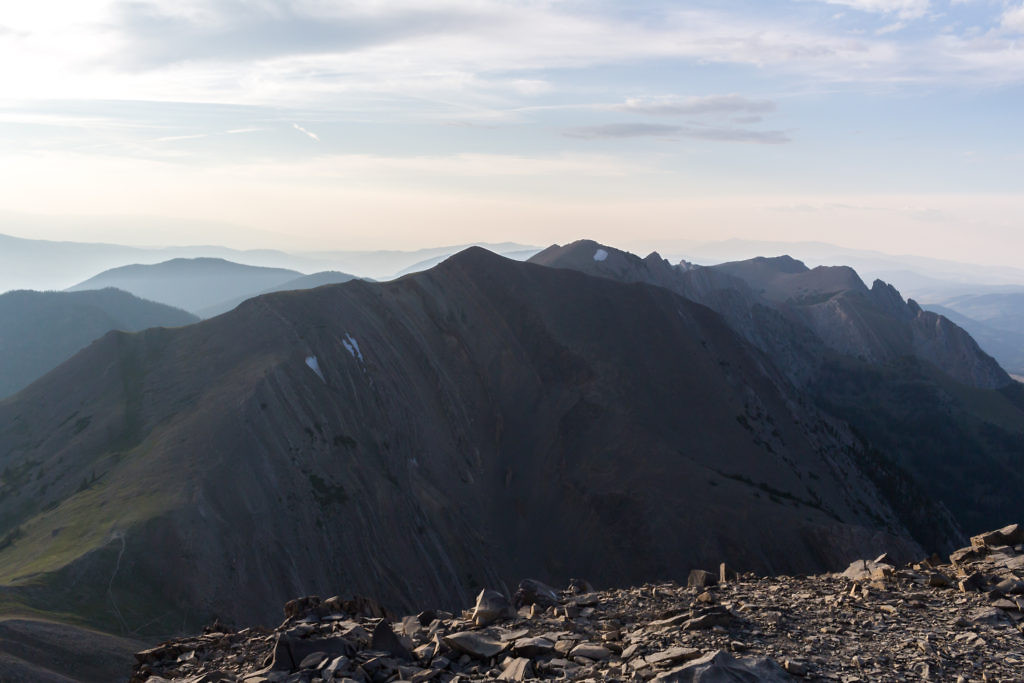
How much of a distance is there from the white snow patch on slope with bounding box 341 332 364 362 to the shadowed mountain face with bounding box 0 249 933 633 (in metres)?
0.16

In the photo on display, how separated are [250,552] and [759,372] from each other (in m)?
71.7

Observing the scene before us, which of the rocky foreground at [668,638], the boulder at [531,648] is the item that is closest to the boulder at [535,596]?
the rocky foreground at [668,638]

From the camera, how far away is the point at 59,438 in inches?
2340

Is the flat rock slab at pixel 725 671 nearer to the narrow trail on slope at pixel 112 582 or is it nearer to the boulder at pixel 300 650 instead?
the boulder at pixel 300 650

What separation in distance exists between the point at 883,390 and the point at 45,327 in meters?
182

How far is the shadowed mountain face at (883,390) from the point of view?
5108 inches

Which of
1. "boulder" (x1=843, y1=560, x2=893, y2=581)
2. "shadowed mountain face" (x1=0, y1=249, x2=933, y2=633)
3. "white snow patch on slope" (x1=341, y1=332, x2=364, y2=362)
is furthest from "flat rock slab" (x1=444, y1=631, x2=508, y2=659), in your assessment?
"white snow patch on slope" (x1=341, y1=332, x2=364, y2=362)

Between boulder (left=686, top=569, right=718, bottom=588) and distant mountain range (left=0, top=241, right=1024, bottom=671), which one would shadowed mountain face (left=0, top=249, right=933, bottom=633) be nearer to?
distant mountain range (left=0, top=241, right=1024, bottom=671)

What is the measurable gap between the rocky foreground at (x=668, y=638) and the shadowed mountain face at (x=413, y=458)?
25218 millimetres

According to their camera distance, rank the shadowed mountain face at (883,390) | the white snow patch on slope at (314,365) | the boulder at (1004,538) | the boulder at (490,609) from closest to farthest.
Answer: the boulder at (490,609), the boulder at (1004,538), the white snow patch on slope at (314,365), the shadowed mountain face at (883,390)

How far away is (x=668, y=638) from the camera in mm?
15930

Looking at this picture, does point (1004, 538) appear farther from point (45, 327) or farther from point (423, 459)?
point (45, 327)

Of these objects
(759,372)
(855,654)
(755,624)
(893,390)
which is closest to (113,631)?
(755,624)

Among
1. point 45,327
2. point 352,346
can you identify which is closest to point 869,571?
point 352,346
